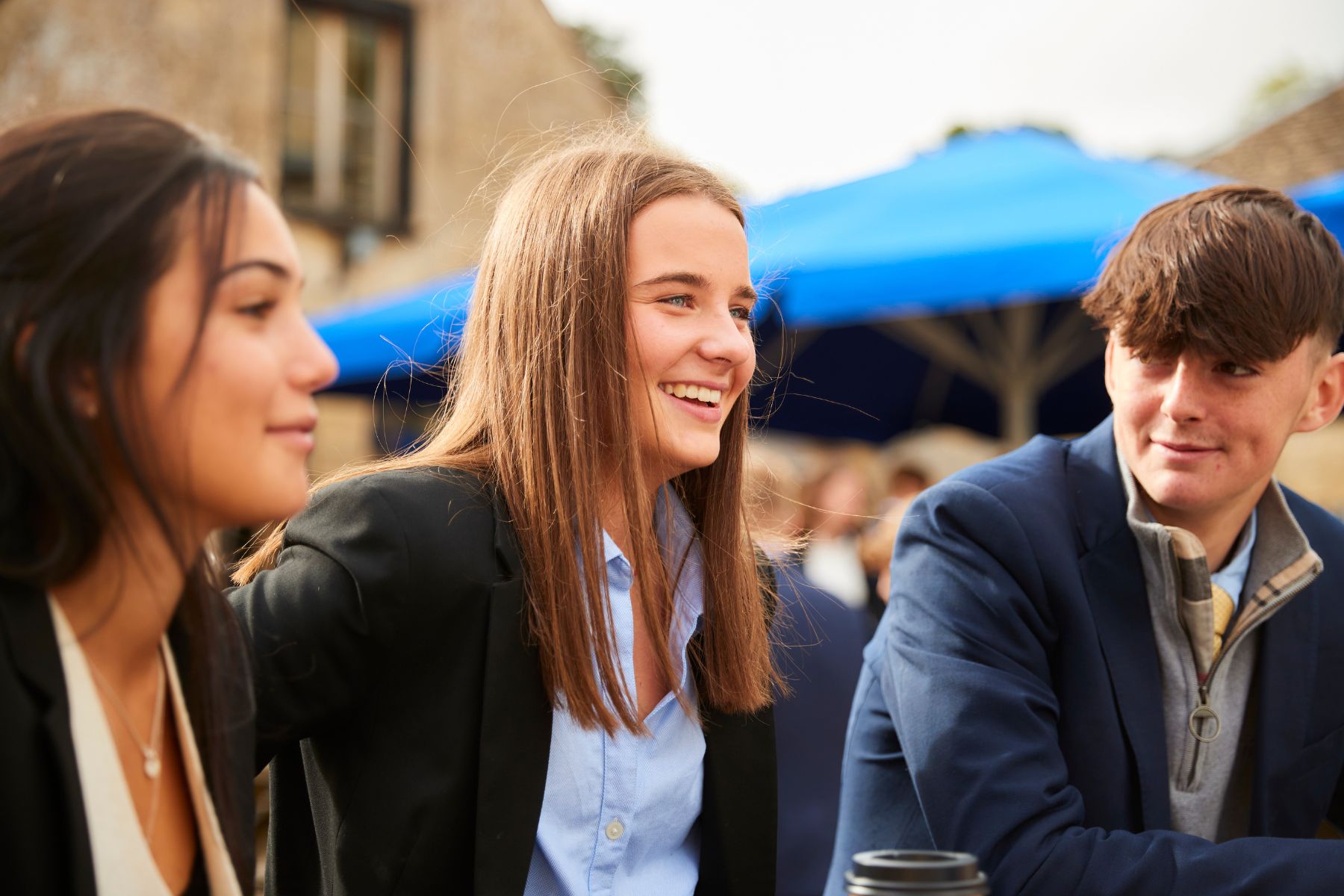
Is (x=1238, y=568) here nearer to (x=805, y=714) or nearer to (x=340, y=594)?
(x=805, y=714)

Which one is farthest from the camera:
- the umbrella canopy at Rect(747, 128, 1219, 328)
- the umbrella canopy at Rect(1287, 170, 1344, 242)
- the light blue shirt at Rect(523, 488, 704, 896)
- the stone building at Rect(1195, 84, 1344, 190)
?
the stone building at Rect(1195, 84, 1344, 190)

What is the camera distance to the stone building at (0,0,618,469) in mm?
10164

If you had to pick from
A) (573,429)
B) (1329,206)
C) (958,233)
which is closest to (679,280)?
(573,429)

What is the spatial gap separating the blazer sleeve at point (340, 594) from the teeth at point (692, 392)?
1.30 feet

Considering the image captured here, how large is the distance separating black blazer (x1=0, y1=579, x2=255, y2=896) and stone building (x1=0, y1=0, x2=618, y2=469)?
869cm

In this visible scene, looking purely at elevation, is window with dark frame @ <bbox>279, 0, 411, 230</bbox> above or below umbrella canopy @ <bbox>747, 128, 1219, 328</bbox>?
above

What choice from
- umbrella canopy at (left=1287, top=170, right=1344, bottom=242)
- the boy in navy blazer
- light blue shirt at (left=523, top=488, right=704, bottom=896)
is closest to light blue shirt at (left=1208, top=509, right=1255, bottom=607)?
the boy in navy blazer

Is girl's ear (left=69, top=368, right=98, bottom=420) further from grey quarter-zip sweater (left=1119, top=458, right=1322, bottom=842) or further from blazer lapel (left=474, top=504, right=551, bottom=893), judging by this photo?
grey quarter-zip sweater (left=1119, top=458, right=1322, bottom=842)

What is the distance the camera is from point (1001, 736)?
1922 millimetres

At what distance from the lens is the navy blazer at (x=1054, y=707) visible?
6.06ft

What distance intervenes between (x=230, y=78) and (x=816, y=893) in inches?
388

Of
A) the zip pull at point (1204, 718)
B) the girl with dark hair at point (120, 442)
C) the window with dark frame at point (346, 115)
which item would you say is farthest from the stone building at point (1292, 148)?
the girl with dark hair at point (120, 442)

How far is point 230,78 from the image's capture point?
34.9ft

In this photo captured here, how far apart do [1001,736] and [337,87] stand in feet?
35.3
